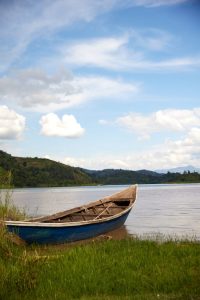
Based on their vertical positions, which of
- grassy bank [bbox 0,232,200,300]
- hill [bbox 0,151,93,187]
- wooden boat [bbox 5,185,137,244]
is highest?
hill [bbox 0,151,93,187]

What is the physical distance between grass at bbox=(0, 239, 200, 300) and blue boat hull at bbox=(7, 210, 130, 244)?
4.33m

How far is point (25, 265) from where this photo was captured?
30.3ft

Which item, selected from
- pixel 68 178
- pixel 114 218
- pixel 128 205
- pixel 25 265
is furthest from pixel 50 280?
pixel 68 178

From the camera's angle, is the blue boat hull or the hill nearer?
the blue boat hull

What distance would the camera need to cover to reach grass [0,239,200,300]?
874 cm

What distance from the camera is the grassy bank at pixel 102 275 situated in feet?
28.7

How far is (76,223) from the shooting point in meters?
17.5

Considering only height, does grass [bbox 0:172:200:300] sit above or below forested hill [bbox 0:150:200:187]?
below

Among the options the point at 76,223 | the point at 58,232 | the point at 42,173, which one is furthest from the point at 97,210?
the point at 42,173

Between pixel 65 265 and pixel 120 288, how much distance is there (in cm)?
181

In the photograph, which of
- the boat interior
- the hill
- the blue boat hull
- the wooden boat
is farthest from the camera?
the hill

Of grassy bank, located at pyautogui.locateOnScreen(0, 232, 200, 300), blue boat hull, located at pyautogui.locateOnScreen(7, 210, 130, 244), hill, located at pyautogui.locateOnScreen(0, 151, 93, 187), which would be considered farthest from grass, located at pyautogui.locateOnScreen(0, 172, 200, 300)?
hill, located at pyautogui.locateOnScreen(0, 151, 93, 187)

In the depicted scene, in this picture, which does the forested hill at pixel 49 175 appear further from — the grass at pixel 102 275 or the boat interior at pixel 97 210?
the grass at pixel 102 275

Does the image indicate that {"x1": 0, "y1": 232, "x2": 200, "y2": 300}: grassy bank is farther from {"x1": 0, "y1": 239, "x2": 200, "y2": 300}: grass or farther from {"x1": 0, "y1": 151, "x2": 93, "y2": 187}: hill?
{"x1": 0, "y1": 151, "x2": 93, "y2": 187}: hill
